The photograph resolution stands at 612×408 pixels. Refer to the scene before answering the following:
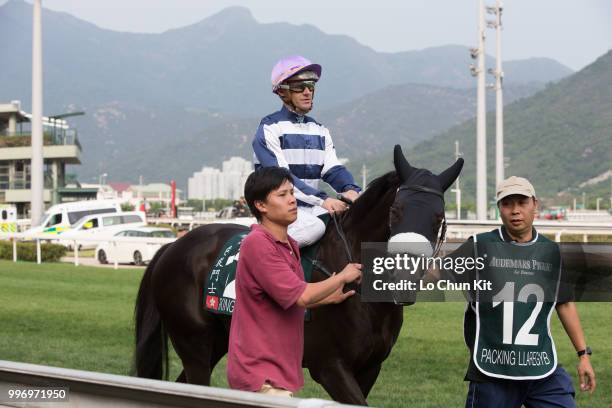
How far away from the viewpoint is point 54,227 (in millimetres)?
35500

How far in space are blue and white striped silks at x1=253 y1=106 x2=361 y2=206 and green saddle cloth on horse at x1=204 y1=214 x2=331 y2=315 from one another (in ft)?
0.69

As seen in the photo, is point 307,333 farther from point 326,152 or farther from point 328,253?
point 326,152

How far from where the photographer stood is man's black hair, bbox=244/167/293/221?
3.61 metres

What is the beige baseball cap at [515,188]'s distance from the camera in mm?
3998

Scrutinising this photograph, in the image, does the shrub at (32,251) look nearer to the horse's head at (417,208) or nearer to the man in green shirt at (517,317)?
the horse's head at (417,208)

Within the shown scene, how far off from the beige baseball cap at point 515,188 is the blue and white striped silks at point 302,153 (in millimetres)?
1258

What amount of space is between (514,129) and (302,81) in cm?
16212

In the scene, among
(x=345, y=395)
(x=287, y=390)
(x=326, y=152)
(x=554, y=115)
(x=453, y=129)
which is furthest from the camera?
(x=453, y=129)

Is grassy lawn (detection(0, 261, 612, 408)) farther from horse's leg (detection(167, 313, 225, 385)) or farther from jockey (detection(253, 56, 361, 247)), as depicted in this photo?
jockey (detection(253, 56, 361, 247))

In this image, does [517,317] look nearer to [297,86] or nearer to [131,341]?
[297,86]

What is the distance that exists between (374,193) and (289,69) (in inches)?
37.9

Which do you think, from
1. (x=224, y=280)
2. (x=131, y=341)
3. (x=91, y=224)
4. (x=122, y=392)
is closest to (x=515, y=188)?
(x=122, y=392)

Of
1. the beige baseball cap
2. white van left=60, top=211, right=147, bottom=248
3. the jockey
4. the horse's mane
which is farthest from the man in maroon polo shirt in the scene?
white van left=60, top=211, right=147, bottom=248

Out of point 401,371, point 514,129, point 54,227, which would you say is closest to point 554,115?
point 514,129
